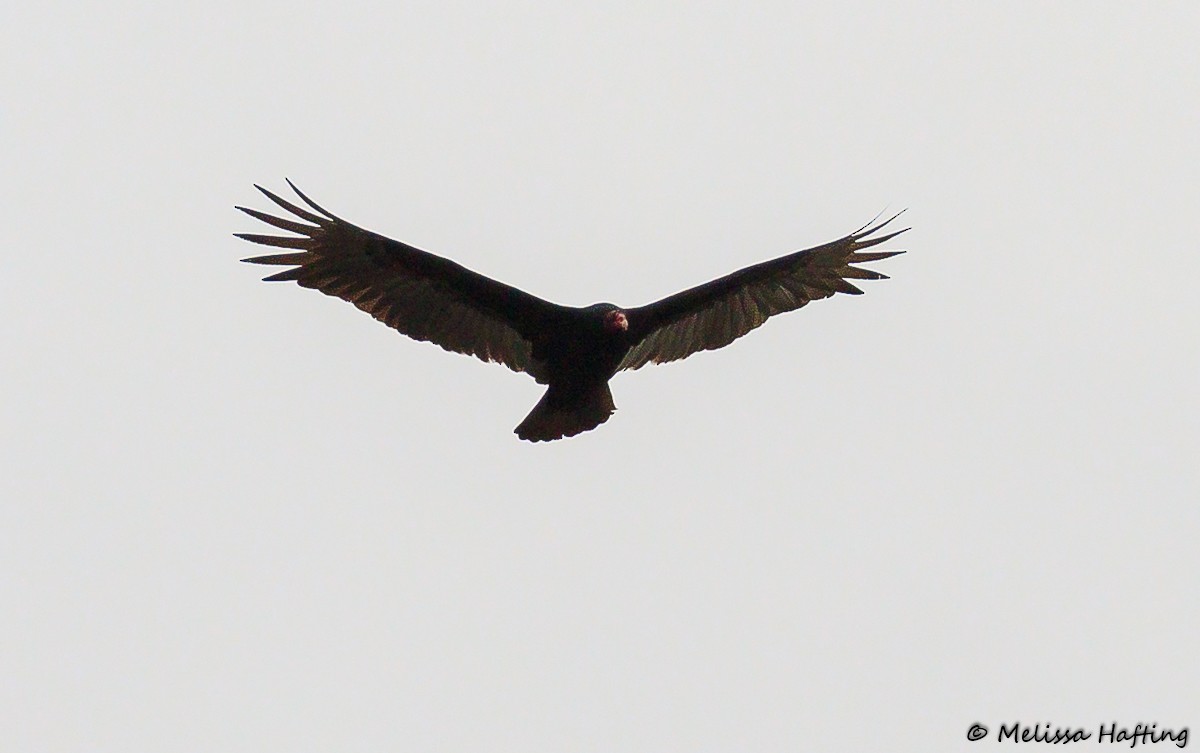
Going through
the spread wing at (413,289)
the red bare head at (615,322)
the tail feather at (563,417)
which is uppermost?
the spread wing at (413,289)

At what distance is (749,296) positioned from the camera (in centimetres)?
1291

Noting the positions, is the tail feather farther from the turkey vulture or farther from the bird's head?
the bird's head

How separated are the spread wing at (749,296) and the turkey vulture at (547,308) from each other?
0.03 feet

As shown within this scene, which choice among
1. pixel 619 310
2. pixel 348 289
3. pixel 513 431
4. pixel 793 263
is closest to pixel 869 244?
pixel 793 263

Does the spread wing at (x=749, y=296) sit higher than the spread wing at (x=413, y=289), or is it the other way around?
the spread wing at (x=413, y=289)

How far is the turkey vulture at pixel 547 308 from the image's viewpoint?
38.0 ft

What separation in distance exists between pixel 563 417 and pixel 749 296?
1738mm

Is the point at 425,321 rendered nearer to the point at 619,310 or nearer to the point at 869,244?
the point at 619,310

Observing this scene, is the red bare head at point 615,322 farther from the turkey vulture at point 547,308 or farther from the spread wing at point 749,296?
the spread wing at point 749,296

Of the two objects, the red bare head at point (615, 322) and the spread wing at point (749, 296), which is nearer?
the red bare head at point (615, 322)

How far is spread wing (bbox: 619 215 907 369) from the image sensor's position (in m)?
12.6

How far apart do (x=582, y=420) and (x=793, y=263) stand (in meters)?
1.99

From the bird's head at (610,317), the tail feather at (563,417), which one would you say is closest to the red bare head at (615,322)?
the bird's head at (610,317)

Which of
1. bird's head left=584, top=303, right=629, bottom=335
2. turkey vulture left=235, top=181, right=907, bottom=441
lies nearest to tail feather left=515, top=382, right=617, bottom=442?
turkey vulture left=235, top=181, right=907, bottom=441
